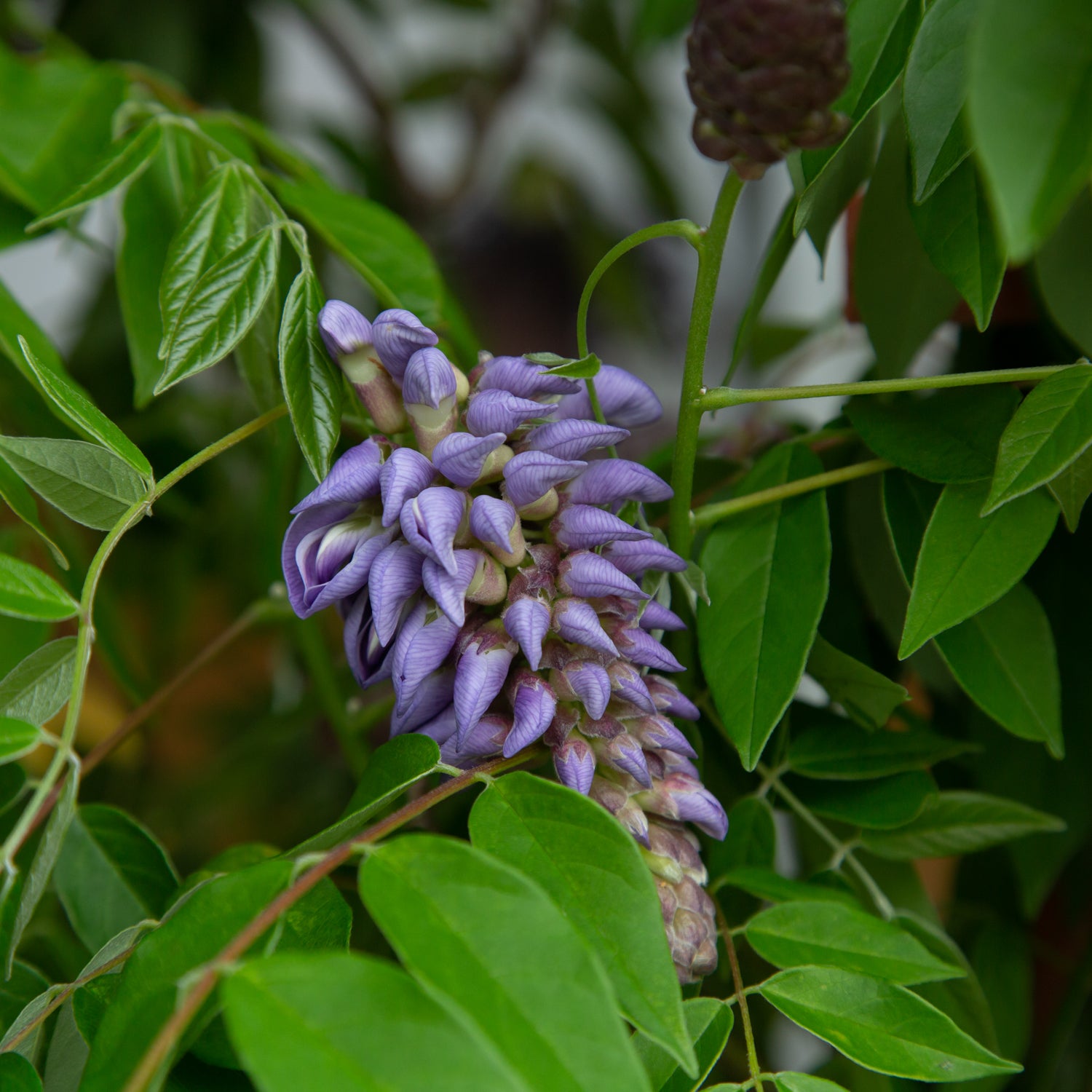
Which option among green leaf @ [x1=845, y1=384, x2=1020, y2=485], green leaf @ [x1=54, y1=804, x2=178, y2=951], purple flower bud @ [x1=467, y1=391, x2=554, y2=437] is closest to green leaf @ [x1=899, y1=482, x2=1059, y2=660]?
green leaf @ [x1=845, y1=384, x2=1020, y2=485]

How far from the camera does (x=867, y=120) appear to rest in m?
0.33

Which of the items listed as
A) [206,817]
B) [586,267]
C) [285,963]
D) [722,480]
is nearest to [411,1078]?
[285,963]

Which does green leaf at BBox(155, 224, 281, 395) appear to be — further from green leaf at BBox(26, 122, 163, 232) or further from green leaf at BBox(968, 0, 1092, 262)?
green leaf at BBox(968, 0, 1092, 262)

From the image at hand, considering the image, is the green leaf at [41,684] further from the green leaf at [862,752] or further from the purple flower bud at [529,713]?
the green leaf at [862,752]

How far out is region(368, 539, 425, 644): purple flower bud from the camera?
0.77ft

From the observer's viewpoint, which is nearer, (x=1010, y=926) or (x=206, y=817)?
(x=1010, y=926)

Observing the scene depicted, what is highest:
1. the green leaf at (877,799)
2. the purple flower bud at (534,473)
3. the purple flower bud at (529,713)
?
the purple flower bud at (534,473)

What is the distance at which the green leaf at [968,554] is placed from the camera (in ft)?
0.87

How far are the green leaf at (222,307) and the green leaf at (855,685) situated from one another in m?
0.18

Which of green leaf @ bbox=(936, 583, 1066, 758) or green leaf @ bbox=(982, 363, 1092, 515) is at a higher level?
green leaf @ bbox=(982, 363, 1092, 515)

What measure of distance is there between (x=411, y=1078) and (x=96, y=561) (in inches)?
5.4

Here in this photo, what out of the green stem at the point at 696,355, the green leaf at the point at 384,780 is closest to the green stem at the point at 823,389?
the green stem at the point at 696,355

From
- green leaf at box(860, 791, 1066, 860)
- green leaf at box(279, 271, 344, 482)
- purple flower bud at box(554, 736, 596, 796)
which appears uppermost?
green leaf at box(279, 271, 344, 482)

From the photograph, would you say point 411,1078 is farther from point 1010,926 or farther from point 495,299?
point 495,299
